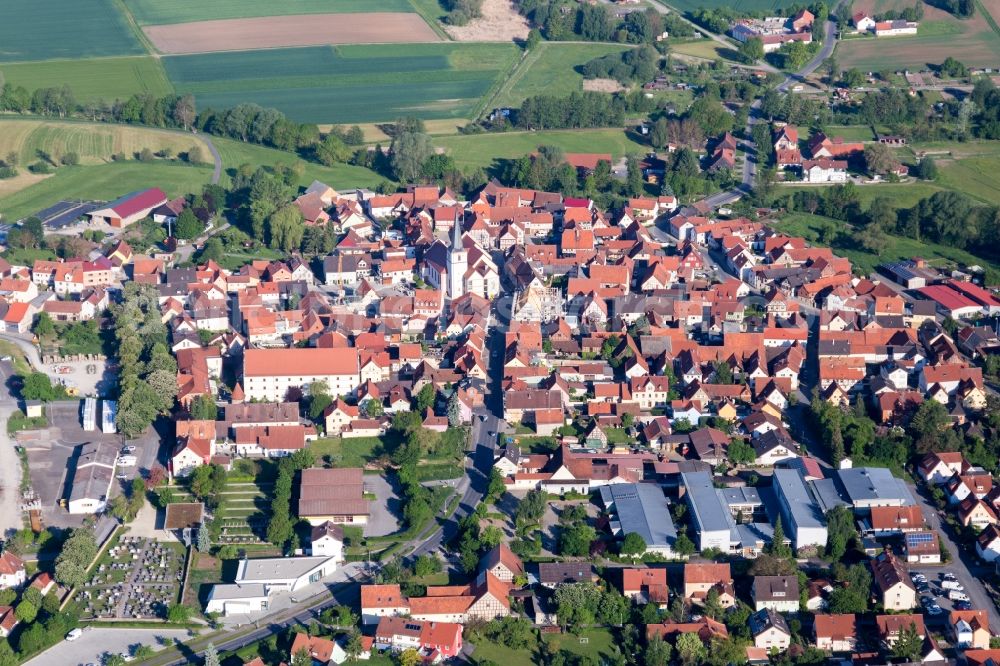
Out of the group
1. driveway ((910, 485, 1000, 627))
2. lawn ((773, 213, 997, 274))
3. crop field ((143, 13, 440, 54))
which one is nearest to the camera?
driveway ((910, 485, 1000, 627))

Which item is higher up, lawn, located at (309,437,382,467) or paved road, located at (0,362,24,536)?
lawn, located at (309,437,382,467)

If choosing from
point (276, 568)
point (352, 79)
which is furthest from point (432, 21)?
point (276, 568)

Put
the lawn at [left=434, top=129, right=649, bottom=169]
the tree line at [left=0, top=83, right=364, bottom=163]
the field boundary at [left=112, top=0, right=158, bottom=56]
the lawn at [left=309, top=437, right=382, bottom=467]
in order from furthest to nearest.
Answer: the field boundary at [left=112, top=0, right=158, bottom=56], the tree line at [left=0, top=83, right=364, bottom=163], the lawn at [left=434, top=129, right=649, bottom=169], the lawn at [left=309, top=437, right=382, bottom=467]

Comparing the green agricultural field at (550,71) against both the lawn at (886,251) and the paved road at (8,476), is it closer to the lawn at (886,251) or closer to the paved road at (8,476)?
the lawn at (886,251)

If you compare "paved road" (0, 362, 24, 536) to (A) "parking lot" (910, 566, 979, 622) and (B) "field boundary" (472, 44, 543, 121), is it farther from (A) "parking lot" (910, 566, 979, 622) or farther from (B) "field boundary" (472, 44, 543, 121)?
(B) "field boundary" (472, 44, 543, 121)

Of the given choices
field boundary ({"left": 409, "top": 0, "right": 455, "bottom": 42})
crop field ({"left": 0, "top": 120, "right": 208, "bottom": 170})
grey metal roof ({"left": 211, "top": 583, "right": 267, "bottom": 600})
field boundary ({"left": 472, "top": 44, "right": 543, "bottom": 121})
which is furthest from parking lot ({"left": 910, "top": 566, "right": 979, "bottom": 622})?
field boundary ({"left": 409, "top": 0, "right": 455, "bottom": 42})

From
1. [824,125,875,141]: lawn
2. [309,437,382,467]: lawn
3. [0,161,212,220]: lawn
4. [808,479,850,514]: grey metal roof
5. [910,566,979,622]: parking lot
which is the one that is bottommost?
[0,161,212,220]: lawn
